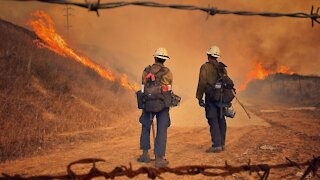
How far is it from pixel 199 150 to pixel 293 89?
22.2 m

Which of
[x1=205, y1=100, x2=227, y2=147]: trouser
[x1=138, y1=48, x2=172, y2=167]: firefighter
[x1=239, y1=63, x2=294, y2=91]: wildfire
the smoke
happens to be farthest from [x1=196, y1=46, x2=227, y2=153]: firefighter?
[x1=239, y1=63, x2=294, y2=91]: wildfire

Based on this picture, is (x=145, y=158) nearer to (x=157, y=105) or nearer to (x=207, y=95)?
(x=157, y=105)

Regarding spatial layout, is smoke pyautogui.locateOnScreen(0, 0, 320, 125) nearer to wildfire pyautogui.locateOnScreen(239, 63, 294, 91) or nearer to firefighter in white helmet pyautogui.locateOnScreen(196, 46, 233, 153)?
wildfire pyautogui.locateOnScreen(239, 63, 294, 91)

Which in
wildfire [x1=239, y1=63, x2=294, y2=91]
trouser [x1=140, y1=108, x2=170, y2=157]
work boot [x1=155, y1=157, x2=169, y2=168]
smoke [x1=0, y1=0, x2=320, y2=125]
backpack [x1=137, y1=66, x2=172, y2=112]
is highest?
smoke [x1=0, y1=0, x2=320, y2=125]

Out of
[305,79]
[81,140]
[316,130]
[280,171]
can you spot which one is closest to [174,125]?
[81,140]

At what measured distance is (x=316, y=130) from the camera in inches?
363

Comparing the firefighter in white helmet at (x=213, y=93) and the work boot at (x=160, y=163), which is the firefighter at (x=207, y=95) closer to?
the firefighter in white helmet at (x=213, y=93)

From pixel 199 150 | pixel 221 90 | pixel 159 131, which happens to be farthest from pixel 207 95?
pixel 159 131

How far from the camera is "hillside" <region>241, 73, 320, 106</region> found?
21819 mm

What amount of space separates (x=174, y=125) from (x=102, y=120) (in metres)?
3.05

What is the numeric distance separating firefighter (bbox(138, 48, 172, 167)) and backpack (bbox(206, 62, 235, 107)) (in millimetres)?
1346

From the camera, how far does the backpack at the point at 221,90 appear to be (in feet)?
22.5

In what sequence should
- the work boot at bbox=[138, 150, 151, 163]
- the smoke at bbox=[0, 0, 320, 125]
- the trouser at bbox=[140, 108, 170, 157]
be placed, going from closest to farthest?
the trouser at bbox=[140, 108, 170, 157]
the work boot at bbox=[138, 150, 151, 163]
the smoke at bbox=[0, 0, 320, 125]

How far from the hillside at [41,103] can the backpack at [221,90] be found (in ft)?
13.6
